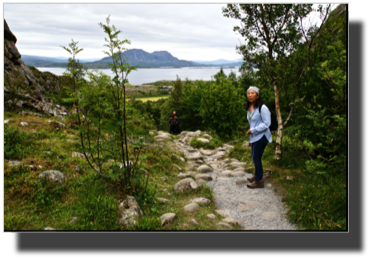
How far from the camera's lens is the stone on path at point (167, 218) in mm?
4353

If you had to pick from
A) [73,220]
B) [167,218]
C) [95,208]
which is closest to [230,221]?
[167,218]

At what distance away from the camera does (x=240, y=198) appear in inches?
235

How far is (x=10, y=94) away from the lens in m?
9.76

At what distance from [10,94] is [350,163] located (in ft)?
41.5

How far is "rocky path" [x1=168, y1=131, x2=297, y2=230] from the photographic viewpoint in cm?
462

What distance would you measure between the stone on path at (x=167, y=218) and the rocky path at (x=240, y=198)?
1166mm

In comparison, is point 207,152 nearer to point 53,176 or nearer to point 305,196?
point 305,196

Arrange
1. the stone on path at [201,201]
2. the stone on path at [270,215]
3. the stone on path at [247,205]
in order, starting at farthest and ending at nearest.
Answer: the stone on path at [201,201], the stone on path at [247,205], the stone on path at [270,215]

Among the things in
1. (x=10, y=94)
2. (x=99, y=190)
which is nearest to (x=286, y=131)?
(x=99, y=190)

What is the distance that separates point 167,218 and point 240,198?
2.42 metres

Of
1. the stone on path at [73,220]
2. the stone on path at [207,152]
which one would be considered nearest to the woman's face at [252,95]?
the stone on path at [73,220]

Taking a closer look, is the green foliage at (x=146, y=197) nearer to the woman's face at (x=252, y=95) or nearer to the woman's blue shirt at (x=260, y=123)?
the woman's blue shirt at (x=260, y=123)

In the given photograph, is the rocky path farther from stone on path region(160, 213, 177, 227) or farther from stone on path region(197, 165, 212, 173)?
stone on path region(160, 213, 177, 227)
